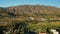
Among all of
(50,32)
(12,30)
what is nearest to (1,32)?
(12,30)

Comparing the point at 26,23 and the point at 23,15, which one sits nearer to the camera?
the point at 26,23

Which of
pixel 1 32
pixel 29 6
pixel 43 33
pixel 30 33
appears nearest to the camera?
pixel 43 33

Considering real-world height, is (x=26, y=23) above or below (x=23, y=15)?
below

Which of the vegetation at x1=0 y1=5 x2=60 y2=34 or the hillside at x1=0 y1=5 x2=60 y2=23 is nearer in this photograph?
the vegetation at x1=0 y1=5 x2=60 y2=34

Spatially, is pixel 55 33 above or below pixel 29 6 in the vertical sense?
below

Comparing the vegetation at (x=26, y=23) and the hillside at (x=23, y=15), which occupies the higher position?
A: the hillside at (x=23, y=15)

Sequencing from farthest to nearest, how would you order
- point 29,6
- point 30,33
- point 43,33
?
point 29,6, point 30,33, point 43,33

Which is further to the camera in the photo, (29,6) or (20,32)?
(29,6)

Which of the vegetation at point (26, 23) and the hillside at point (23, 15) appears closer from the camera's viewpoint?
the vegetation at point (26, 23)

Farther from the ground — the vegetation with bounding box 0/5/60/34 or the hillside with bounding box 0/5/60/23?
the hillside with bounding box 0/5/60/23

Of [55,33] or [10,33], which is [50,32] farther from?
[10,33]
